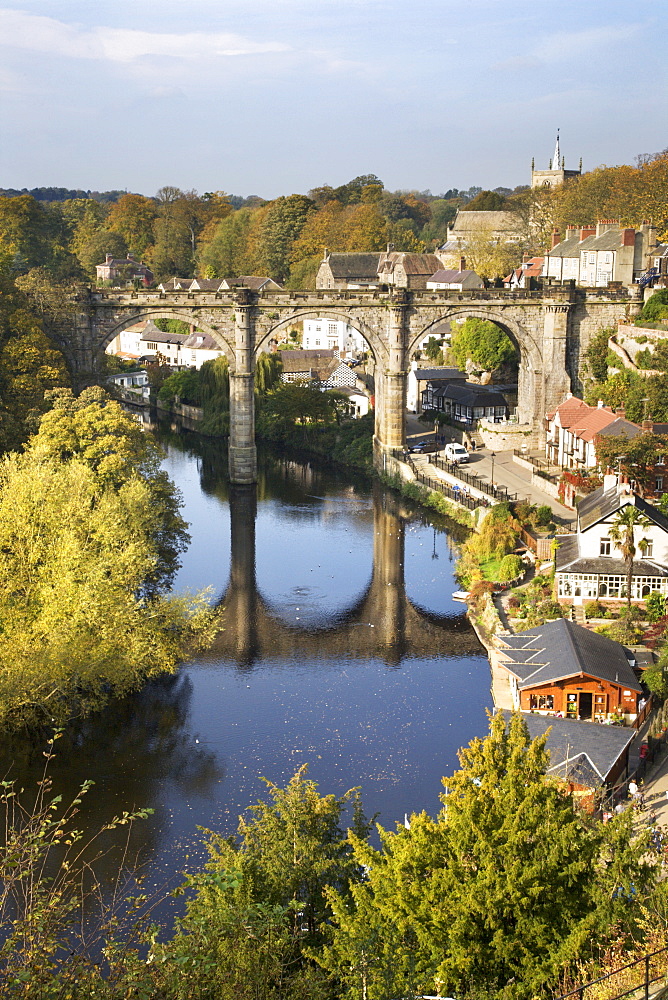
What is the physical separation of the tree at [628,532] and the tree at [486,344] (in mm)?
33433

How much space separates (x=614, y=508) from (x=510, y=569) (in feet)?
19.3

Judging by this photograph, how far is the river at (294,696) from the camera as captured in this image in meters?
28.3

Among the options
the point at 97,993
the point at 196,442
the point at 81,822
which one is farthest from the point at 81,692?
the point at 196,442

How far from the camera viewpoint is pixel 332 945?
17.0 m

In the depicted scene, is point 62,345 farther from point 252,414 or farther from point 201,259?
point 201,259

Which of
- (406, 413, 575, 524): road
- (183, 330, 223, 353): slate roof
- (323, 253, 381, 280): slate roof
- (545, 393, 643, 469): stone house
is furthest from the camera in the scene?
(323, 253, 381, 280): slate roof

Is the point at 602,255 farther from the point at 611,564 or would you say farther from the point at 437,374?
the point at 611,564

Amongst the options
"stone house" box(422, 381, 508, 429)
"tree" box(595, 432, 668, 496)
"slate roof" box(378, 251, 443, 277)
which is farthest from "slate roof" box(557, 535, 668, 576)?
"slate roof" box(378, 251, 443, 277)

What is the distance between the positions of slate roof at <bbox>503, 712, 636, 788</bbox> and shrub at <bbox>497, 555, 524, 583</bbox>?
14545 millimetres

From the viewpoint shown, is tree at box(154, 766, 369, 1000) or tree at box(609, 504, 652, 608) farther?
tree at box(609, 504, 652, 608)

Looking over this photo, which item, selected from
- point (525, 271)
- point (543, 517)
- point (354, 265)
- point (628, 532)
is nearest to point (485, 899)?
point (628, 532)

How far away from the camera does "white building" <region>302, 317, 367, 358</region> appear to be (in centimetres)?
9550

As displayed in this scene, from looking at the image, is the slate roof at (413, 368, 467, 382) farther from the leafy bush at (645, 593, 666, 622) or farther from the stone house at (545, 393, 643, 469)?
the leafy bush at (645, 593, 666, 622)

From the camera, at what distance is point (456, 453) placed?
204 feet
